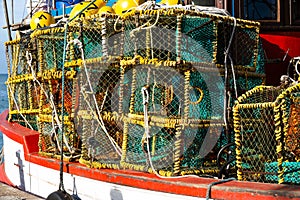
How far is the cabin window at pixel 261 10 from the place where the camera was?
6.29 meters

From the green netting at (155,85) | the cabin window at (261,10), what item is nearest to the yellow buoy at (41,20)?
the green netting at (155,85)

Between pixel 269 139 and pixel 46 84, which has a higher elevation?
pixel 46 84

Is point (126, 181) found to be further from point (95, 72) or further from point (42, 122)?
point (42, 122)

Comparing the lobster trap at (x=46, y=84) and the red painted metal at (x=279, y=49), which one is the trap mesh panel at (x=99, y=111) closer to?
the lobster trap at (x=46, y=84)

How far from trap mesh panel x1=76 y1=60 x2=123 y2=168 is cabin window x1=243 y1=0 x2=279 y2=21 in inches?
78.2

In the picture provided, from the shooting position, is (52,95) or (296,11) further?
(296,11)

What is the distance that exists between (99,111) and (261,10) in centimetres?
260

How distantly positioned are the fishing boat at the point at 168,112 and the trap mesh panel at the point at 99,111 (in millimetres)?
11

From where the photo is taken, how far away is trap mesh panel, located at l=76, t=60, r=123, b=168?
512 cm

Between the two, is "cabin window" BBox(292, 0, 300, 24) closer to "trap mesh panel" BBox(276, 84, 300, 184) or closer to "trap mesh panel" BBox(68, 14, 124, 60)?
"trap mesh panel" BBox(276, 84, 300, 184)

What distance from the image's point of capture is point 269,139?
451 cm

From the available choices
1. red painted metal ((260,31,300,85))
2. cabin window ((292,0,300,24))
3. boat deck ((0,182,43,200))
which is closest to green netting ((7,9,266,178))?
boat deck ((0,182,43,200))

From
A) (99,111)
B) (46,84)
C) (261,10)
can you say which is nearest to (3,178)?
(46,84)

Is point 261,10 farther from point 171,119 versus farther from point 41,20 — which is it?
point 41,20
